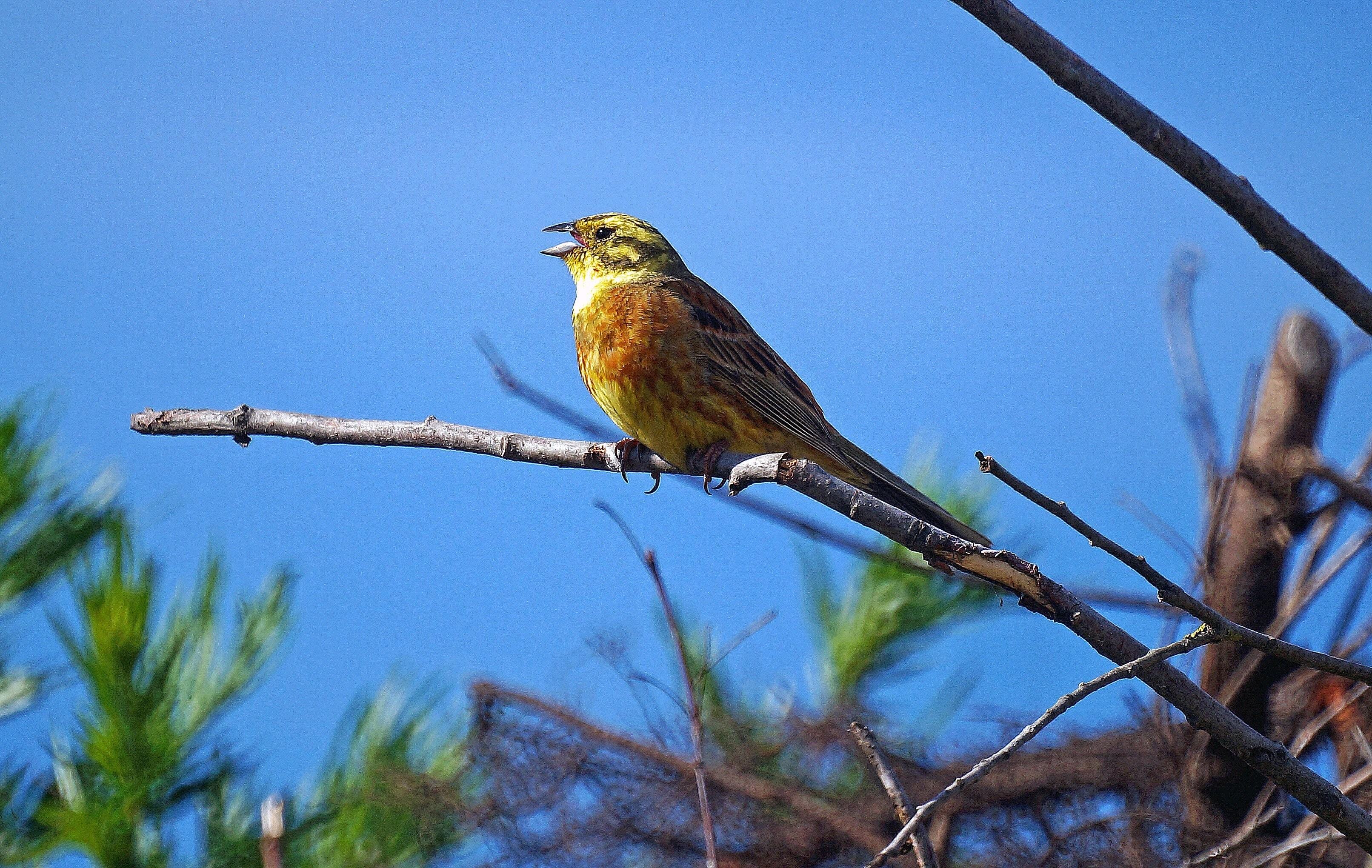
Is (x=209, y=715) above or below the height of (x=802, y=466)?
below

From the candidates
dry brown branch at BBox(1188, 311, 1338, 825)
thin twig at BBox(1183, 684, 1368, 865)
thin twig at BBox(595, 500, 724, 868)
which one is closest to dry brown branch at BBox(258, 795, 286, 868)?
thin twig at BBox(595, 500, 724, 868)

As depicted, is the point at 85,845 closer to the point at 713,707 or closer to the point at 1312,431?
the point at 713,707

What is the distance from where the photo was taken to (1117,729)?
2.88 m

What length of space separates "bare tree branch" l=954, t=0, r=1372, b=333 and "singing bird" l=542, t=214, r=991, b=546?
899 mm

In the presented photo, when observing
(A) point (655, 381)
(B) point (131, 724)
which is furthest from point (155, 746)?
(A) point (655, 381)

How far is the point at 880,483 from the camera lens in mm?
2482

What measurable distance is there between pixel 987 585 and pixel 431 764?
184 centimetres

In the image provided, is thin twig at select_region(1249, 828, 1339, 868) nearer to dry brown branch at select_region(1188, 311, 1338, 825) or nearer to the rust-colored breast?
dry brown branch at select_region(1188, 311, 1338, 825)

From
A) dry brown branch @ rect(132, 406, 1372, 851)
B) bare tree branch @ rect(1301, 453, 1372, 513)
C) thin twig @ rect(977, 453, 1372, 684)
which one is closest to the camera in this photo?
thin twig @ rect(977, 453, 1372, 684)

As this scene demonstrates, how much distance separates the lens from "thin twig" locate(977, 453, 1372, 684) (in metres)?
1.04

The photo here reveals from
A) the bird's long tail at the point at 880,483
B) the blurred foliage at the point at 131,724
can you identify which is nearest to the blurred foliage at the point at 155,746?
the blurred foliage at the point at 131,724

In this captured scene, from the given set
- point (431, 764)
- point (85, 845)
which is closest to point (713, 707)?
point (431, 764)

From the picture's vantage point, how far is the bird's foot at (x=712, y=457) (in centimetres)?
236

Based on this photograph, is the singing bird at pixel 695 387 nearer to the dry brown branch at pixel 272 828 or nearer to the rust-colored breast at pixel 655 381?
the rust-colored breast at pixel 655 381
